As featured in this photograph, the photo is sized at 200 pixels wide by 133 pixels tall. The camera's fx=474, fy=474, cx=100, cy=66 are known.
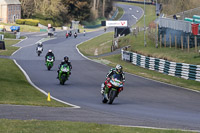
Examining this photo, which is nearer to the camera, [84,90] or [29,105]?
[29,105]

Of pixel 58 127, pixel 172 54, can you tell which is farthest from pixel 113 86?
pixel 172 54

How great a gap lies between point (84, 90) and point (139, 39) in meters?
40.4

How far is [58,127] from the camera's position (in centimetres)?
1137

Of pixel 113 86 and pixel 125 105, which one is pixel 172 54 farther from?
pixel 113 86

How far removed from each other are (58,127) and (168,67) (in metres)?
24.3

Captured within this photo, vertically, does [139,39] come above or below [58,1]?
below

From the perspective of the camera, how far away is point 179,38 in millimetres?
45000

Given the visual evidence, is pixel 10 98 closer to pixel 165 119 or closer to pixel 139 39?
pixel 165 119

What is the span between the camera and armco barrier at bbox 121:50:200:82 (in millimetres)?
31059

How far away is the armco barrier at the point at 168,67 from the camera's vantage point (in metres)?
31.1

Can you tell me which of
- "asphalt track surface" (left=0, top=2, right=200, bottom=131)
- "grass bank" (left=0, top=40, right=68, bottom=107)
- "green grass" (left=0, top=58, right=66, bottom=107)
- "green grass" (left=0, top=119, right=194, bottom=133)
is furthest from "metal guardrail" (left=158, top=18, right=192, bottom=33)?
"green grass" (left=0, top=119, right=194, bottom=133)

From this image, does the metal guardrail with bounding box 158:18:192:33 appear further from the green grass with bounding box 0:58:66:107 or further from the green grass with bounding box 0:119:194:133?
the green grass with bounding box 0:119:194:133

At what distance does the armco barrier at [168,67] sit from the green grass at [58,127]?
1935 centimetres

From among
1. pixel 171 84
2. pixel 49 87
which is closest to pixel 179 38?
pixel 171 84
